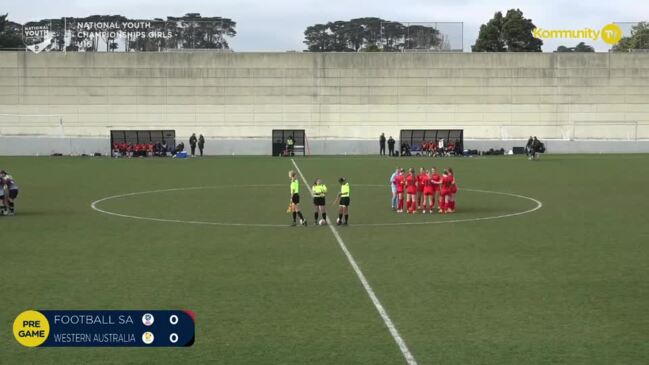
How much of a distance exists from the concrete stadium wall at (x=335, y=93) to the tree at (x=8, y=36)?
34.8 meters

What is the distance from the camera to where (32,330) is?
39.2 ft

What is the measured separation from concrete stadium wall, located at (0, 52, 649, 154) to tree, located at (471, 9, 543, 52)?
3230cm

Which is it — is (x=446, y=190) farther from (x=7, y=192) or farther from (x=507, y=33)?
(x=507, y=33)

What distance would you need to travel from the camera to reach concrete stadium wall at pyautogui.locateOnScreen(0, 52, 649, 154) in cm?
7925

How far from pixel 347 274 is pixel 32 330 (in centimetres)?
812

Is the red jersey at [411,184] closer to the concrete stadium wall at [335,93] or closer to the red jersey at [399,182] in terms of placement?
the red jersey at [399,182]

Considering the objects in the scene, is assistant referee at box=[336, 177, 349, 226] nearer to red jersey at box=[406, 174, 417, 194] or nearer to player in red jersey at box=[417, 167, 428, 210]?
red jersey at box=[406, 174, 417, 194]

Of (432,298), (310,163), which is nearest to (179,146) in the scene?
(310,163)

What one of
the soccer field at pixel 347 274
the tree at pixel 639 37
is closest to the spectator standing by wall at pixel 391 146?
the soccer field at pixel 347 274

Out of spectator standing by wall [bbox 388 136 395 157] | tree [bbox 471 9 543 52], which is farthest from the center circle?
tree [bbox 471 9 543 52]

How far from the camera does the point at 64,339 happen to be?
37.4 feet

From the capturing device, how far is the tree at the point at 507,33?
112500 millimetres

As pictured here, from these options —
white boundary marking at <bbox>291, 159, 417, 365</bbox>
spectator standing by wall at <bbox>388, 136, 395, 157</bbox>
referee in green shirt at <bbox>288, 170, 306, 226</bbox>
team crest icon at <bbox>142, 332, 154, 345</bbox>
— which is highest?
spectator standing by wall at <bbox>388, 136, 395, 157</bbox>
